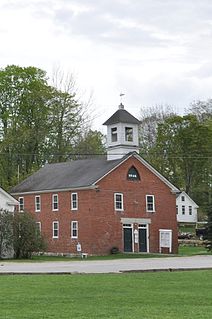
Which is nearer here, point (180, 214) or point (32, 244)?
point (32, 244)

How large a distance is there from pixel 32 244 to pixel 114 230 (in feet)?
32.0

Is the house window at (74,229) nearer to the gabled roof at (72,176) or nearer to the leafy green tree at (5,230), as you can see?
the gabled roof at (72,176)

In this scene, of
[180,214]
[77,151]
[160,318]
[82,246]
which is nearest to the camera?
[160,318]

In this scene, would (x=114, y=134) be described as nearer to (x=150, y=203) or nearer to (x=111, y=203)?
(x=150, y=203)

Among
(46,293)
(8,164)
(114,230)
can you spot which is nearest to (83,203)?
(114,230)

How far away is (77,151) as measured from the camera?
259 ft

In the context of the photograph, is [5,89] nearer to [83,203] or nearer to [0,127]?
[0,127]

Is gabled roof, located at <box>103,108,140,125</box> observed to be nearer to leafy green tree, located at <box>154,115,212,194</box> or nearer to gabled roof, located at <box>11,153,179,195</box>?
gabled roof, located at <box>11,153,179,195</box>

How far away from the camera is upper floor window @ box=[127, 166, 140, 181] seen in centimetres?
6153

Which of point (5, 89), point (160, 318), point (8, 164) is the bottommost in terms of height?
point (160, 318)

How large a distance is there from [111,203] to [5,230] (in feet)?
36.5

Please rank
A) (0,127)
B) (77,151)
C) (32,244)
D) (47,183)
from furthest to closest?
(77,151), (0,127), (47,183), (32,244)

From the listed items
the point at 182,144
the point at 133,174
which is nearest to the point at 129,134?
the point at 133,174

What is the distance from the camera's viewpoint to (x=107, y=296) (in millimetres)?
19750
